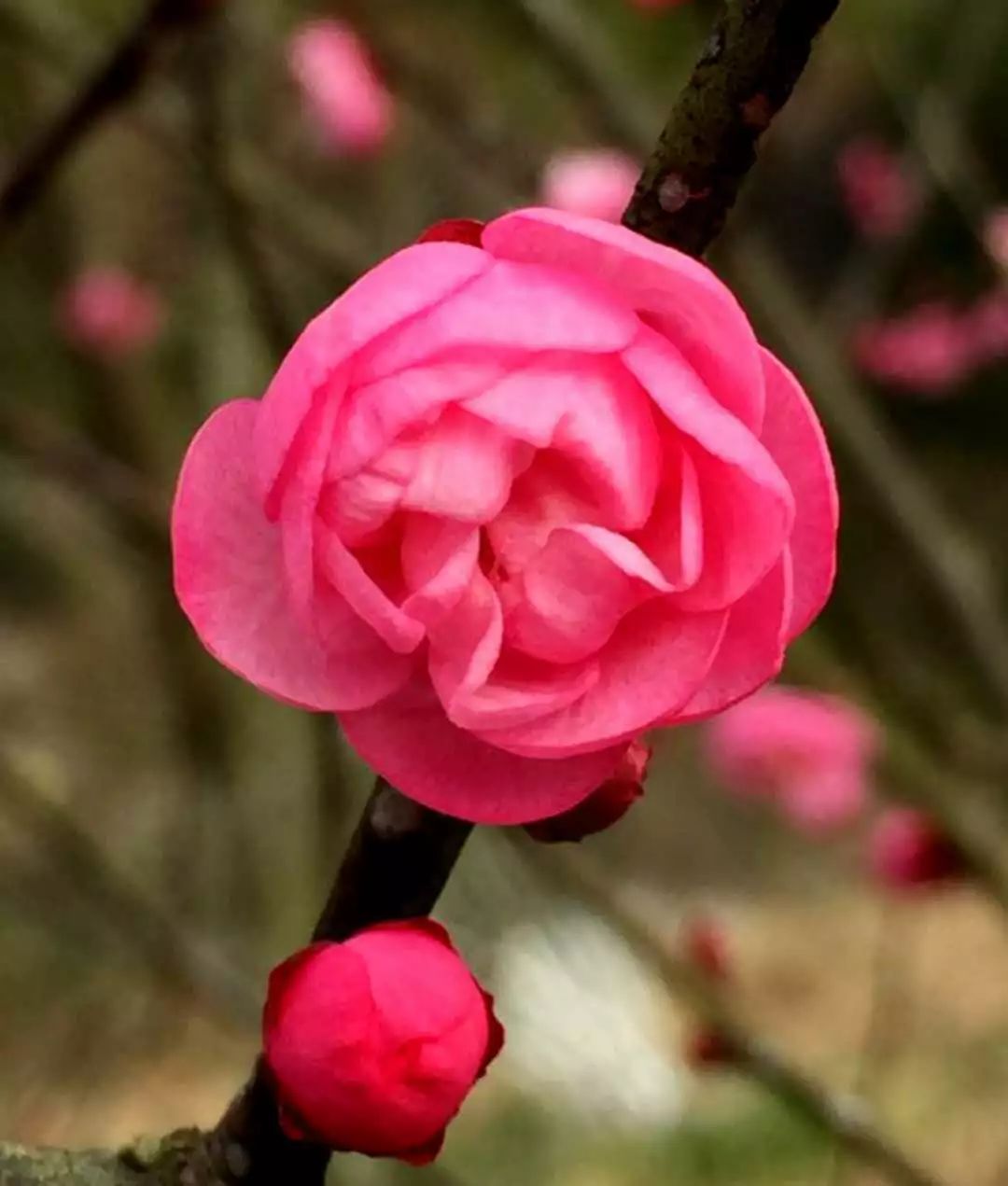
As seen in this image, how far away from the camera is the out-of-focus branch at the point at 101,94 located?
771 millimetres

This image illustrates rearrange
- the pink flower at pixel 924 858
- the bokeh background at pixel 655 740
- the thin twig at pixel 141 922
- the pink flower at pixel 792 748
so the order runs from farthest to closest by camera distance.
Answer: the pink flower at pixel 792 748 → the thin twig at pixel 141 922 → the bokeh background at pixel 655 740 → the pink flower at pixel 924 858

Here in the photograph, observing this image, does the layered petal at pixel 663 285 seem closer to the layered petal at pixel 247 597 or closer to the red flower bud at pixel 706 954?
the layered petal at pixel 247 597

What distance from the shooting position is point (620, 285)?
0.32m

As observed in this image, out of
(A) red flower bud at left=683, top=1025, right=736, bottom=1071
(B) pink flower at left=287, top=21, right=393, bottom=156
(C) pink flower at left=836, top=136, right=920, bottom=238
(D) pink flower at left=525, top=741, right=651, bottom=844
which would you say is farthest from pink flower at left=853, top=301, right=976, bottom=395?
(D) pink flower at left=525, top=741, right=651, bottom=844

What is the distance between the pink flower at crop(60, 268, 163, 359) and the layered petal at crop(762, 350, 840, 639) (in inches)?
91.9

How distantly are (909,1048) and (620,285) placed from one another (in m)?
2.92

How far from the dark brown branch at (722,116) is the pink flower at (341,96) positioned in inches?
75.3

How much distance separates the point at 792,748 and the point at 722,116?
217 centimetres

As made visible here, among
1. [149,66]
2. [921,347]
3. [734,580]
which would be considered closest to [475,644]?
[734,580]

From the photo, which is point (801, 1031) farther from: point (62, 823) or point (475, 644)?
point (475, 644)

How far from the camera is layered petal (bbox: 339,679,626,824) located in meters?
0.32

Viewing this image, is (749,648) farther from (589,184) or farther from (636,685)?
(589,184)

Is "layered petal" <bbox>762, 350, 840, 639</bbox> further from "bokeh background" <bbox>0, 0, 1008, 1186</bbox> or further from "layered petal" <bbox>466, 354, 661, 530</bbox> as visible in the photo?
"bokeh background" <bbox>0, 0, 1008, 1186</bbox>

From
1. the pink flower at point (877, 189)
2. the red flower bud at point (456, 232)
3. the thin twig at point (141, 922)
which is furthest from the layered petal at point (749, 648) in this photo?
the pink flower at point (877, 189)
